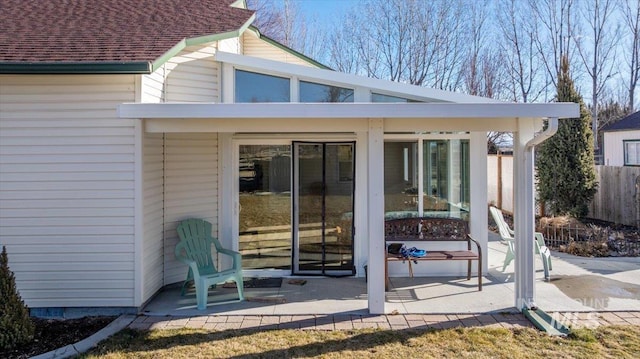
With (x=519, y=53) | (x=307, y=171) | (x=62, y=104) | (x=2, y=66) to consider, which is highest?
(x=519, y=53)

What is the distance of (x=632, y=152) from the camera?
679 inches

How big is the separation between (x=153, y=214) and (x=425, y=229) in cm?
389

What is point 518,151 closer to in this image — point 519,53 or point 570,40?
point 519,53

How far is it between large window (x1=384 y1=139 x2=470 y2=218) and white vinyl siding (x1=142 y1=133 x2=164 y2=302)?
10.5ft

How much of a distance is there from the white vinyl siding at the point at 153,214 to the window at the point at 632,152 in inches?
674

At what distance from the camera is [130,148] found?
214 inches

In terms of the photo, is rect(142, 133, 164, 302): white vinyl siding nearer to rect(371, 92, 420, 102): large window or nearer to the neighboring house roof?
rect(371, 92, 420, 102): large window

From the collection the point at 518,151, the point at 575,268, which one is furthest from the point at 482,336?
the point at 575,268

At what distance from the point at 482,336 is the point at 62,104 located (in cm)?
521

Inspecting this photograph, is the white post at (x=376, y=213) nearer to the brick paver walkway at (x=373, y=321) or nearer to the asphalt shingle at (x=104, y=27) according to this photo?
the brick paver walkway at (x=373, y=321)

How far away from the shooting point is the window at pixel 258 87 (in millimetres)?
6809

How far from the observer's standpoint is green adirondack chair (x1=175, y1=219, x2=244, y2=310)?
18.2ft

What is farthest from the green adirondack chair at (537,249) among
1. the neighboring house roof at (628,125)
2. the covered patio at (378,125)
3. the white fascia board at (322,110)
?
the neighboring house roof at (628,125)

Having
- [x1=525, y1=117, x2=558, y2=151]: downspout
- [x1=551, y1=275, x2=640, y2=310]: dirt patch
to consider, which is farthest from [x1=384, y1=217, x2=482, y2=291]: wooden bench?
[x1=525, y1=117, x2=558, y2=151]: downspout
